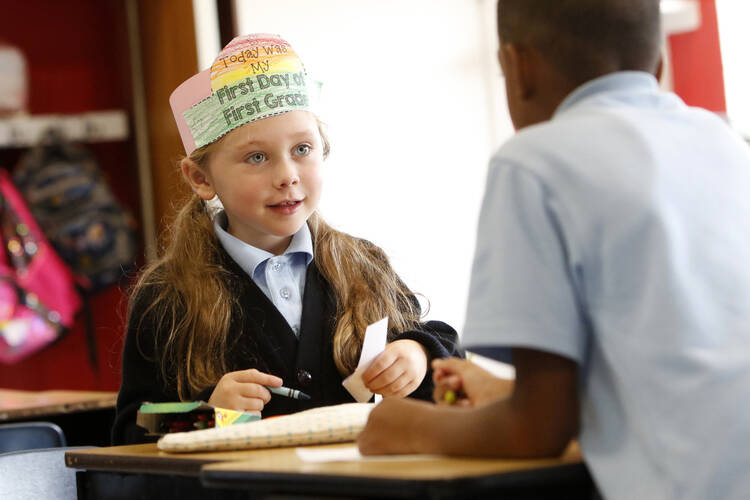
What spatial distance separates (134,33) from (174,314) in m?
3.47

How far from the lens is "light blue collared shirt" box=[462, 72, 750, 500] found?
917mm

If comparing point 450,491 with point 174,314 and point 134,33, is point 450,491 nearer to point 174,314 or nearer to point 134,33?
point 174,314

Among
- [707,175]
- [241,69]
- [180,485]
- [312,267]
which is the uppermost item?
[241,69]

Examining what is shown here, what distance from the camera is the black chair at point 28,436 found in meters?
2.56

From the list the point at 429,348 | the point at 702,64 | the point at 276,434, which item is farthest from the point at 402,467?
the point at 702,64

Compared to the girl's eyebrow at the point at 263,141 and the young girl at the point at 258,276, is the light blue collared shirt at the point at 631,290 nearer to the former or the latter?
the young girl at the point at 258,276

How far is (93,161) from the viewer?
5062 mm

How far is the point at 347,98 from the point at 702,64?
1.53m

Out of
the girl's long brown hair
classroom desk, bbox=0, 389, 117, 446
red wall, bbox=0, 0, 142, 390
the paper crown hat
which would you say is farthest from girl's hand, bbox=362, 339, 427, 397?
red wall, bbox=0, 0, 142, 390

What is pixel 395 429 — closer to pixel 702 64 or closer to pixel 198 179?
pixel 198 179

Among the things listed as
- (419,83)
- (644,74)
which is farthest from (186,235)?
(419,83)

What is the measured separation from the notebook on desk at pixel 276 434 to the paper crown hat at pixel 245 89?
31.8 inches

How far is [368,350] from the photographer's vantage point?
5.38 ft

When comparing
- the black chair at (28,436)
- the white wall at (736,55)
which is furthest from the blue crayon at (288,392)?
the white wall at (736,55)
